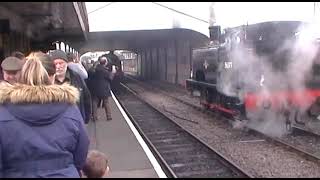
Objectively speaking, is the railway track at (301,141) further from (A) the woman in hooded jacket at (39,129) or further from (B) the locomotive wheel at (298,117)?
(A) the woman in hooded jacket at (39,129)

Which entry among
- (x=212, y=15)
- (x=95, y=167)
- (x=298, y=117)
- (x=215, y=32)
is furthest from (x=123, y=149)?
(x=212, y=15)

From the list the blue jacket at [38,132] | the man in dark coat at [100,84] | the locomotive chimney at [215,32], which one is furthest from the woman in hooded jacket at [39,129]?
the locomotive chimney at [215,32]

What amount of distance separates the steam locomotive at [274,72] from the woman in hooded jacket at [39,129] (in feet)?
27.5

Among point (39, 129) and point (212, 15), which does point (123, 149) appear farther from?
point (212, 15)

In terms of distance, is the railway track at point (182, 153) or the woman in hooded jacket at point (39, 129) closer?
the woman in hooded jacket at point (39, 129)

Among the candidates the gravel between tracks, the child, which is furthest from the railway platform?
the child

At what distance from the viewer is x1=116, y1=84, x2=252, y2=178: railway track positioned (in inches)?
303

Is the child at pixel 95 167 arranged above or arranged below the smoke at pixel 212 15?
below

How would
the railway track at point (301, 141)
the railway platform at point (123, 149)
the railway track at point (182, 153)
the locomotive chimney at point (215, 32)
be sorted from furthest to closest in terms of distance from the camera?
1. the locomotive chimney at point (215, 32)
2. the railway track at point (301, 141)
3. the railway track at point (182, 153)
4. the railway platform at point (123, 149)

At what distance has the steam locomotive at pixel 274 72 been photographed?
10625mm

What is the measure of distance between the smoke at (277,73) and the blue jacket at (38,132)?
→ 841 centimetres

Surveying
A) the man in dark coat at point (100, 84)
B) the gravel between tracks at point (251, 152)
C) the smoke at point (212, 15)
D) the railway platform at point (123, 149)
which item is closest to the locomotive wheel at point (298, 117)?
the gravel between tracks at point (251, 152)

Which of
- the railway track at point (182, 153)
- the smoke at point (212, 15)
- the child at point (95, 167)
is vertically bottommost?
the railway track at point (182, 153)

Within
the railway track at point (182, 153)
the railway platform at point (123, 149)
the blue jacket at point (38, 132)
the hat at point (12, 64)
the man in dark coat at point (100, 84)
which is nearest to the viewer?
the blue jacket at point (38, 132)
